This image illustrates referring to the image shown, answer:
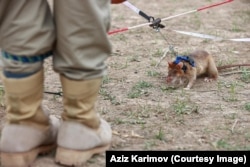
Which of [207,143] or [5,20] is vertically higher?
[5,20]

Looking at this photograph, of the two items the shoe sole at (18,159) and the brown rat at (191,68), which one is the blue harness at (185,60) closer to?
the brown rat at (191,68)

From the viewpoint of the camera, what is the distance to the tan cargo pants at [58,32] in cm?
198

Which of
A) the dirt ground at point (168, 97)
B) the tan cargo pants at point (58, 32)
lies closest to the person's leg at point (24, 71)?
the tan cargo pants at point (58, 32)

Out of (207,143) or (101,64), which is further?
(207,143)

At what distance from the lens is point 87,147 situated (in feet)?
7.20

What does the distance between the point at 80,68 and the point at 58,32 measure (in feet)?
0.54

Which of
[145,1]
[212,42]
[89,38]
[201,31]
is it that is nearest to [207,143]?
[89,38]

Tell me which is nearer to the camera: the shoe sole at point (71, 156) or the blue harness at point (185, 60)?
the shoe sole at point (71, 156)

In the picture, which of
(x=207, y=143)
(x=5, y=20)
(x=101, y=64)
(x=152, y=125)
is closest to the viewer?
(x=5, y=20)

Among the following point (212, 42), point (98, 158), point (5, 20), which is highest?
point (5, 20)

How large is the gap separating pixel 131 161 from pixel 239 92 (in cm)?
124

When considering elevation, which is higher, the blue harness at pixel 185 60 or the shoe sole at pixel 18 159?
the blue harness at pixel 185 60

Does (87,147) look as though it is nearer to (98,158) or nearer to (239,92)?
(98,158)

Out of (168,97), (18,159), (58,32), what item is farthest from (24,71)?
(168,97)
